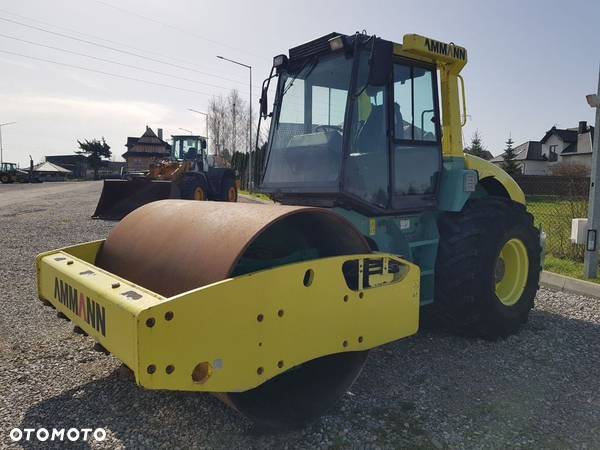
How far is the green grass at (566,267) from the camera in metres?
6.79

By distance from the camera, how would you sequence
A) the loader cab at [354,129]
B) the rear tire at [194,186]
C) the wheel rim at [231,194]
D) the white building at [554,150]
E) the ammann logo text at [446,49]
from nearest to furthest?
the loader cab at [354,129] → the ammann logo text at [446,49] → the rear tire at [194,186] → the wheel rim at [231,194] → the white building at [554,150]

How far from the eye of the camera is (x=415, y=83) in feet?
14.0

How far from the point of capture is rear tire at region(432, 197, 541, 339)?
4.16 m

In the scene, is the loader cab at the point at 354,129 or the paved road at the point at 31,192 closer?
the loader cab at the point at 354,129

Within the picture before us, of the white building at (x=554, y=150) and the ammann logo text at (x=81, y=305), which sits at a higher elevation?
the white building at (x=554, y=150)

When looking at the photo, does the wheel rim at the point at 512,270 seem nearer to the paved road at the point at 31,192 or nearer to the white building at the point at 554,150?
the paved road at the point at 31,192

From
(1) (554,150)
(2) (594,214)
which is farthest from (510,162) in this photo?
(2) (594,214)

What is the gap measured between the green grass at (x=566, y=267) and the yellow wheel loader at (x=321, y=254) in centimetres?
225

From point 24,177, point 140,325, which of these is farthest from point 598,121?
point 24,177

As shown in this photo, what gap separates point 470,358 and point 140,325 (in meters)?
2.88

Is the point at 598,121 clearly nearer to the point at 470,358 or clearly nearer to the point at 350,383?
the point at 470,358

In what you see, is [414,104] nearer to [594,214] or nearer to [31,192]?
[594,214]

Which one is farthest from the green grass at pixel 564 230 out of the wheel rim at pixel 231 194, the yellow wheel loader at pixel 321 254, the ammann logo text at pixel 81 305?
the wheel rim at pixel 231 194

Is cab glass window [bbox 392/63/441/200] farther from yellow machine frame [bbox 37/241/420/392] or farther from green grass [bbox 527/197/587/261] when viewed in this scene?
green grass [bbox 527/197/587/261]
